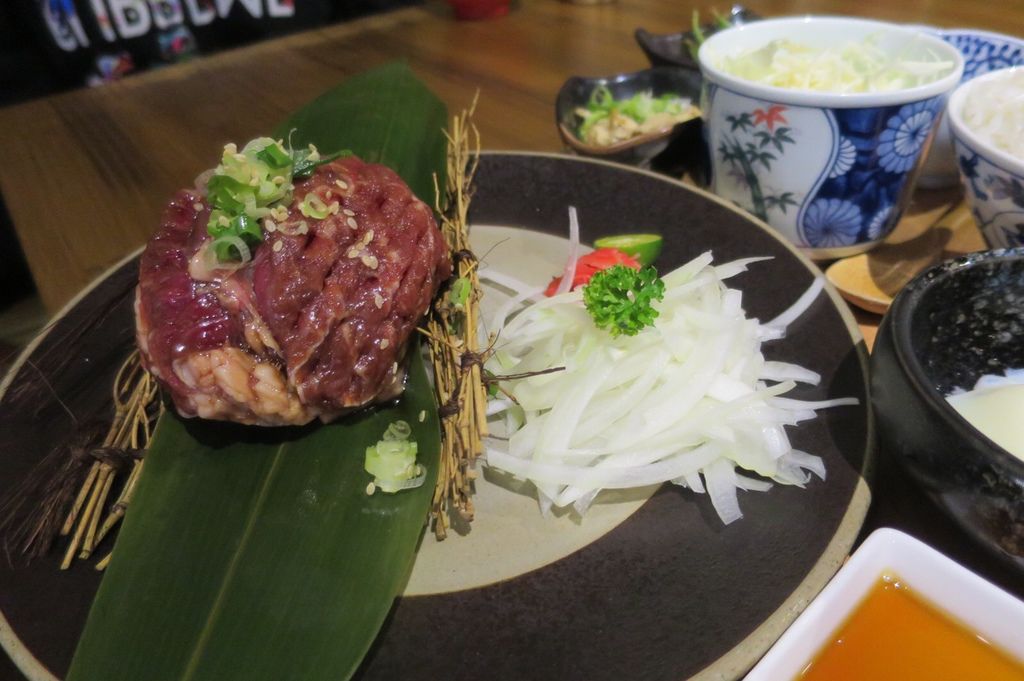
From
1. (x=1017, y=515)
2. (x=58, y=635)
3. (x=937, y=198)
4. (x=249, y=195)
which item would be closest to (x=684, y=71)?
(x=937, y=198)

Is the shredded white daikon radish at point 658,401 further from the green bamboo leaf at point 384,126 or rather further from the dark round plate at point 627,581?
the green bamboo leaf at point 384,126

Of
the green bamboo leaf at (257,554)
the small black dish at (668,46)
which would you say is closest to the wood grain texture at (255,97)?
the small black dish at (668,46)

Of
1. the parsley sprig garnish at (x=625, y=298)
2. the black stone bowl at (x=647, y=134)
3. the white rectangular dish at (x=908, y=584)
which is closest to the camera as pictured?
the white rectangular dish at (x=908, y=584)

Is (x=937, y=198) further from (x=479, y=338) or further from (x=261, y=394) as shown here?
(x=261, y=394)

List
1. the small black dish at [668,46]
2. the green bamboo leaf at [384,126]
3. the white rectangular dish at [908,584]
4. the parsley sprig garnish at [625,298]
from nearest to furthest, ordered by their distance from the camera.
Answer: the white rectangular dish at [908,584] < the parsley sprig garnish at [625,298] < the green bamboo leaf at [384,126] < the small black dish at [668,46]

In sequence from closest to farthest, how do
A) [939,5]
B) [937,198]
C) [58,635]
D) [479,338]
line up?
[58,635] → [479,338] → [937,198] → [939,5]

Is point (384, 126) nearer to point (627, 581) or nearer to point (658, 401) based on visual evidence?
point (658, 401)

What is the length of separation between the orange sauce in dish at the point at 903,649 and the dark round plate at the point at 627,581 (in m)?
0.10

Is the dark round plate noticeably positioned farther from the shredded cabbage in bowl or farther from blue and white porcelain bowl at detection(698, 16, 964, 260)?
the shredded cabbage in bowl

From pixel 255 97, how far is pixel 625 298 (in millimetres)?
3522

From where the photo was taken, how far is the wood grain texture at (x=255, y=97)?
3.12 m

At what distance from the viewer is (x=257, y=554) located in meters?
1.40

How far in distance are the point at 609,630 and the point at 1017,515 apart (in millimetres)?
792

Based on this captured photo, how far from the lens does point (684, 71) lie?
11.1 feet
